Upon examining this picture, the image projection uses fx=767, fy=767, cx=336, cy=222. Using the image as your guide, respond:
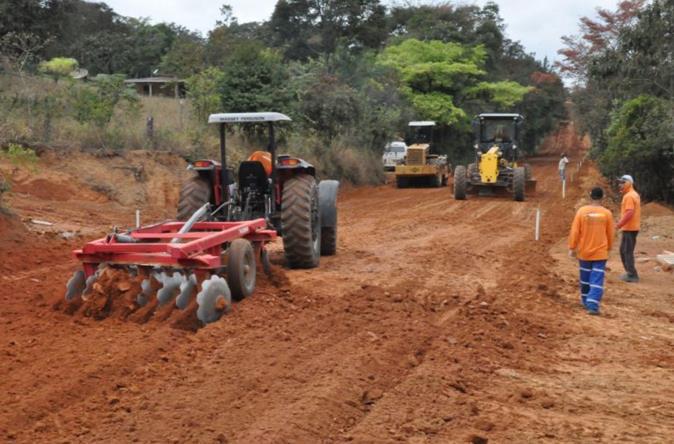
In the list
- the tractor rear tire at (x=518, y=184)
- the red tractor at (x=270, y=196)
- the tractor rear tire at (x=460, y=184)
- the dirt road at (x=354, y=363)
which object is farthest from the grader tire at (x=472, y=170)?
the red tractor at (x=270, y=196)

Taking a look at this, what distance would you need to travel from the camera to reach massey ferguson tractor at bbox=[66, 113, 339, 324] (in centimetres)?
723

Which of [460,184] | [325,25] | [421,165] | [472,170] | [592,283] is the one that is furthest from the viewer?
[325,25]

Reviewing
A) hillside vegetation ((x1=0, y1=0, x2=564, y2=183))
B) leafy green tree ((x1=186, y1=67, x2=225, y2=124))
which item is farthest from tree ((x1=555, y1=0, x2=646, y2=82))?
leafy green tree ((x1=186, y1=67, x2=225, y2=124))

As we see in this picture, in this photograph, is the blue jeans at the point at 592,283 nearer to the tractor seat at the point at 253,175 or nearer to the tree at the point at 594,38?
the tractor seat at the point at 253,175

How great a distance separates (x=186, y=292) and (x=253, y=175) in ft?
12.9

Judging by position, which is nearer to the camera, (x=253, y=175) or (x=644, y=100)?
(x=253, y=175)

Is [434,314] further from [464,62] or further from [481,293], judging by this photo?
[464,62]

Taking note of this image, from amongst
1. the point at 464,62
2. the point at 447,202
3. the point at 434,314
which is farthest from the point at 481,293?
the point at 464,62

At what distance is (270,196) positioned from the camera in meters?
10.7

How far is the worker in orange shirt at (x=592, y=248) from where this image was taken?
8.89m

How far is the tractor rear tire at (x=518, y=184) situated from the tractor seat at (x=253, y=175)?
46.4ft

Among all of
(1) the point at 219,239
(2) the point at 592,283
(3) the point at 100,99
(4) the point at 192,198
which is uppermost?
(3) the point at 100,99

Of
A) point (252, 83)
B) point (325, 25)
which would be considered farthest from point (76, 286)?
point (325, 25)

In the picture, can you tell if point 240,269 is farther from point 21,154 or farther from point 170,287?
point 21,154
